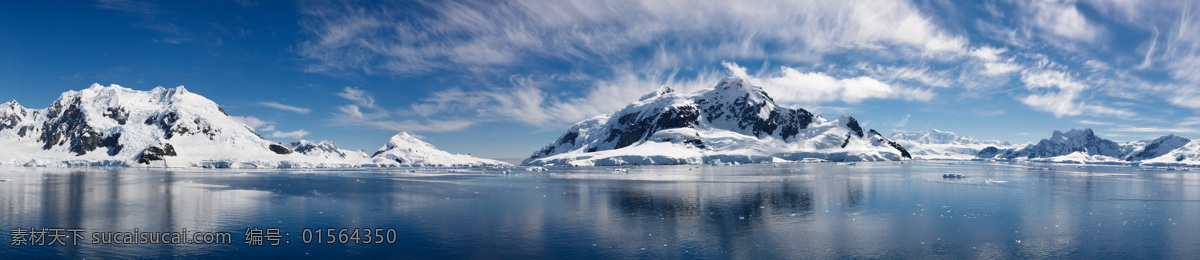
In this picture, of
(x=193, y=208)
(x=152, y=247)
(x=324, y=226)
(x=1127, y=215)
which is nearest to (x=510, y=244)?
(x=324, y=226)

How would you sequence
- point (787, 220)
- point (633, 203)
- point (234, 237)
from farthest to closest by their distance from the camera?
point (633, 203), point (787, 220), point (234, 237)

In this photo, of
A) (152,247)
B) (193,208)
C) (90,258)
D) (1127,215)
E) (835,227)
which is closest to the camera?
(90,258)

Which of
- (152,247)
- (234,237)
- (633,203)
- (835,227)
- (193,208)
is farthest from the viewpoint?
(633,203)

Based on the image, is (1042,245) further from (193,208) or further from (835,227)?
(193,208)

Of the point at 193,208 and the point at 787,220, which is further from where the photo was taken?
the point at 193,208

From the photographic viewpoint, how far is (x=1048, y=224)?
31.8m

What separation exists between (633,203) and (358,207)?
70.3 ft

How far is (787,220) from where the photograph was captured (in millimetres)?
33625

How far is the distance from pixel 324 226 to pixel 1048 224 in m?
41.7

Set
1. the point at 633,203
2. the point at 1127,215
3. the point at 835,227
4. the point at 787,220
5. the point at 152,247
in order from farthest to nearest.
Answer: the point at 633,203
the point at 1127,215
the point at 787,220
the point at 835,227
the point at 152,247

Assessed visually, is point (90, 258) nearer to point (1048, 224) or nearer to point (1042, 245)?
point (1042, 245)

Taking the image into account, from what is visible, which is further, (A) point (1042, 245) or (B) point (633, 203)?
(B) point (633, 203)

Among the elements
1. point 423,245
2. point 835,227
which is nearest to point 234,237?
point 423,245

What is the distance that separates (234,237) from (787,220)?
99.0ft
